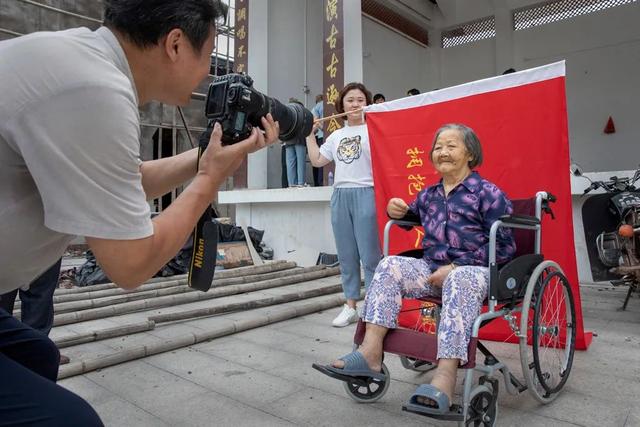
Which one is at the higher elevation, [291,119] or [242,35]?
[242,35]

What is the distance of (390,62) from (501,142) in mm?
7272

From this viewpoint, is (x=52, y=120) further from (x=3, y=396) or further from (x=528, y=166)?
(x=528, y=166)

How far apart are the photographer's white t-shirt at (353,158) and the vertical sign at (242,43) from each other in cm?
466

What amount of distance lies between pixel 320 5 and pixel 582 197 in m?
6.30

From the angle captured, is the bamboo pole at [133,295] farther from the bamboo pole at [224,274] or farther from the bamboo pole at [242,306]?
the bamboo pole at [242,306]

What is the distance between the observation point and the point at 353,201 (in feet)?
11.0

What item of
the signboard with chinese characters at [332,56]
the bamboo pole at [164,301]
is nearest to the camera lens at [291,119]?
the bamboo pole at [164,301]

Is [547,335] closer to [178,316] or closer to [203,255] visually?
[203,255]

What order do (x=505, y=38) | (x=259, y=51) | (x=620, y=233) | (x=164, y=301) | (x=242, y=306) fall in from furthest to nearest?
(x=505, y=38) < (x=259, y=51) < (x=164, y=301) < (x=242, y=306) < (x=620, y=233)

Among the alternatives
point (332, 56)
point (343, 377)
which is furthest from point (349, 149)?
point (332, 56)

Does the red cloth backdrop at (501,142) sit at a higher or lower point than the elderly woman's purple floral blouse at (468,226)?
higher

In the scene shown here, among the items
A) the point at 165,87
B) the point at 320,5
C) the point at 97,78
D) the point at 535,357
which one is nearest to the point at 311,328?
the point at 535,357

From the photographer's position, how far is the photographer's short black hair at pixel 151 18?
103cm

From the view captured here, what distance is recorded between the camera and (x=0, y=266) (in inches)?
35.7
